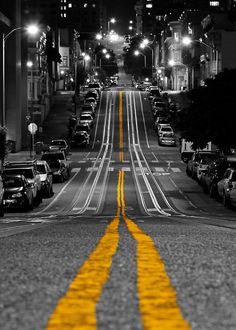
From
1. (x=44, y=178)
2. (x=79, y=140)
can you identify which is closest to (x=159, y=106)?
(x=79, y=140)

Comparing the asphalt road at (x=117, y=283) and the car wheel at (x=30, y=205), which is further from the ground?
the asphalt road at (x=117, y=283)

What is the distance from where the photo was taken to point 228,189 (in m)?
34.5

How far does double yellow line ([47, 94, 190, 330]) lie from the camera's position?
543 cm

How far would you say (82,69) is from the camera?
7795 inches

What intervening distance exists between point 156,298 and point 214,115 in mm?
56165

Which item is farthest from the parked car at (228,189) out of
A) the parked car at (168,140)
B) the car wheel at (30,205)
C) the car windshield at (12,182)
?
the parked car at (168,140)

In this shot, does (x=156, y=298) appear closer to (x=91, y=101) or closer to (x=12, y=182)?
(x=12, y=182)

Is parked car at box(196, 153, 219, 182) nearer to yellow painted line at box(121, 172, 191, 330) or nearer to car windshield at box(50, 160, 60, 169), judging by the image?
car windshield at box(50, 160, 60, 169)

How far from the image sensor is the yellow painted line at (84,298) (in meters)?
5.41

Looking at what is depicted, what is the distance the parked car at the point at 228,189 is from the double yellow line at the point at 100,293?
24340 millimetres

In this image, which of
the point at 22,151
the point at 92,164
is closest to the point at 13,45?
the point at 22,151

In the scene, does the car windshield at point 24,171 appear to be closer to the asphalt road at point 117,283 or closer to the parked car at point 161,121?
the asphalt road at point 117,283

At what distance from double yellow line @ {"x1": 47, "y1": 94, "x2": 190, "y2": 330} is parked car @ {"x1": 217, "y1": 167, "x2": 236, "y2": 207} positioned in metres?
24.3

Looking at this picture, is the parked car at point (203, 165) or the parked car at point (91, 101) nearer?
the parked car at point (203, 165)
